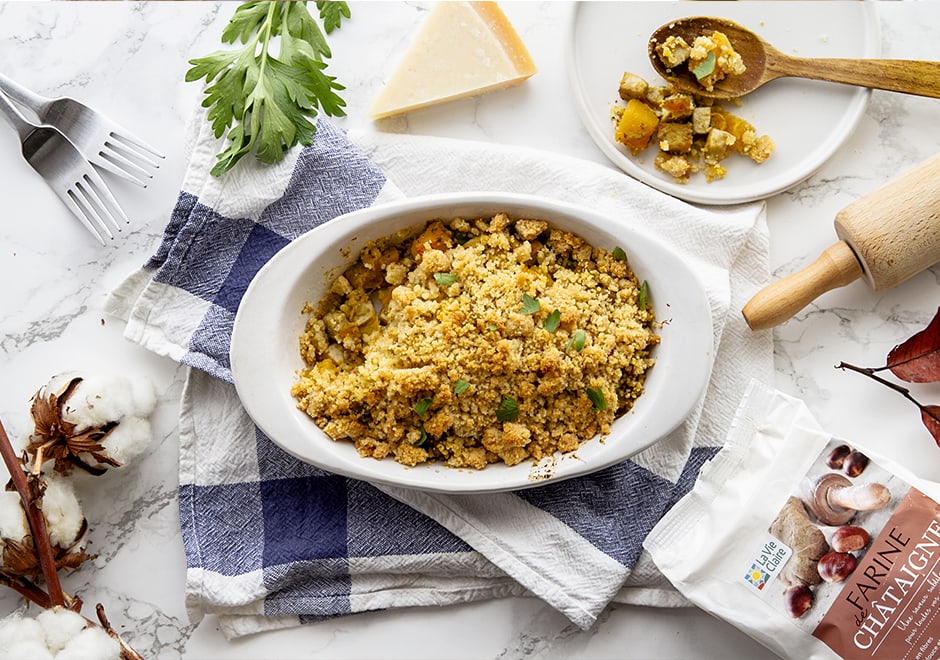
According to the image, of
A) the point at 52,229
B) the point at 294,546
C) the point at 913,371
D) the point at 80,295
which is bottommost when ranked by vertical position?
the point at 294,546

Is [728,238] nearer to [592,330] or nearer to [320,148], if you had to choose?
[592,330]

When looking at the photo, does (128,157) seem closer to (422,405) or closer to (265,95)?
(265,95)

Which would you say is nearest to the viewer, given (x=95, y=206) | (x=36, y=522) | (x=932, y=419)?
(x=36, y=522)

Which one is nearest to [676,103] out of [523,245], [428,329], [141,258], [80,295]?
[523,245]

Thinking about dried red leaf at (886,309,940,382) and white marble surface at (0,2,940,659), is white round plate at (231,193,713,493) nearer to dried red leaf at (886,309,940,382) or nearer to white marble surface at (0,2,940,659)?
white marble surface at (0,2,940,659)

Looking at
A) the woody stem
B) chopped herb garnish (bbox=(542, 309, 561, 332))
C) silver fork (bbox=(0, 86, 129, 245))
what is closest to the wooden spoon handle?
chopped herb garnish (bbox=(542, 309, 561, 332))

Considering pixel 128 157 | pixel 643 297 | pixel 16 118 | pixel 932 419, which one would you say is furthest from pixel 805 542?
pixel 16 118
